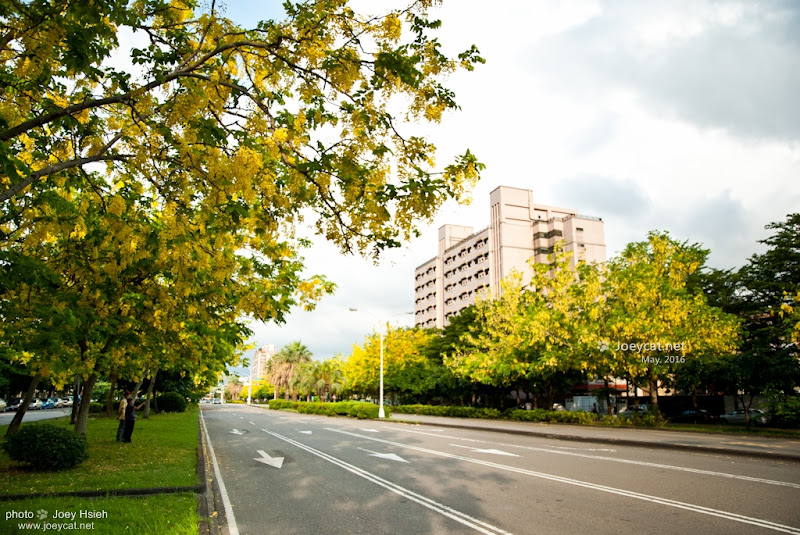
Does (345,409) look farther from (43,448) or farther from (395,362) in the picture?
(43,448)

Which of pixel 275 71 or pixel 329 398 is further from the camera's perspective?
pixel 329 398

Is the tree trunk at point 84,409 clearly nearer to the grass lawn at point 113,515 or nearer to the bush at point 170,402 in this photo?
the grass lawn at point 113,515

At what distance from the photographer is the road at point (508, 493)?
22.3 feet

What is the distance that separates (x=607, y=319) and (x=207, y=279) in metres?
26.3

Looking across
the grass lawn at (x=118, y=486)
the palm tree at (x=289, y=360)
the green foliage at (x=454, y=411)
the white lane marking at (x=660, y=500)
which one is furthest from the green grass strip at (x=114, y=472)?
the palm tree at (x=289, y=360)

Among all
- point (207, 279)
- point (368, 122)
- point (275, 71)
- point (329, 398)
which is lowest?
point (329, 398)

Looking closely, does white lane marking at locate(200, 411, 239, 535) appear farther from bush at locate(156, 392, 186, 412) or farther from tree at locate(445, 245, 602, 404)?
bush at locate(156, 392, 186, 412)

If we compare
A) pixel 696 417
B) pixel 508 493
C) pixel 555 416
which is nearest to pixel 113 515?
pixel 508 493

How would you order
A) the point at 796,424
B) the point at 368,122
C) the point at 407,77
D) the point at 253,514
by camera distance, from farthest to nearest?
the point at 796,424, the point at 253,514, the point at 368,122, the point at 407,77

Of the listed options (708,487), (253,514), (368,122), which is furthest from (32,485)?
(708,487)

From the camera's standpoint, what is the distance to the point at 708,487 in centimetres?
918

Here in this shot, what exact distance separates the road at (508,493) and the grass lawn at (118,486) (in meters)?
0.91

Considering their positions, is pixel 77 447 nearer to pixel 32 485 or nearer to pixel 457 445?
pixel 32 485

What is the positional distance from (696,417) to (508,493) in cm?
3609
